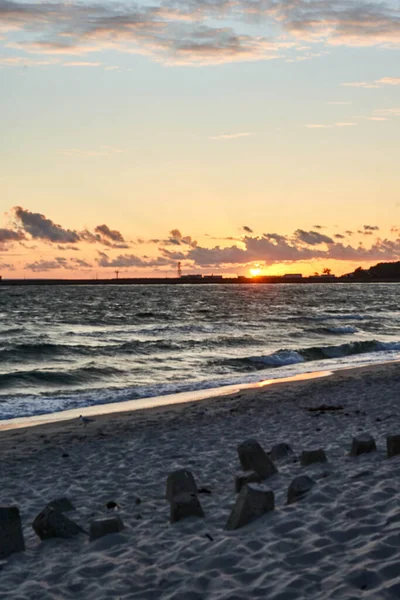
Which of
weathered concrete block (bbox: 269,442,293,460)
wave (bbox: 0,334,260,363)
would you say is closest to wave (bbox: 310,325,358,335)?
wave (bbox: 0,334,260,363)

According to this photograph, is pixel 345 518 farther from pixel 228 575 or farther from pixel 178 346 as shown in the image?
pixel 178 346

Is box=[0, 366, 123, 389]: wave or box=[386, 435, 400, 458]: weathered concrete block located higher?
box=[386, 435, 400, 458]: weathered concrete block

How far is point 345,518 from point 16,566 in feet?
9.49

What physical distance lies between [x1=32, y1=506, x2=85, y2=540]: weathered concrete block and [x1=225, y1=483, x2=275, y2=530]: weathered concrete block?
1.54 metres

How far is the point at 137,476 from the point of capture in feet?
29.5

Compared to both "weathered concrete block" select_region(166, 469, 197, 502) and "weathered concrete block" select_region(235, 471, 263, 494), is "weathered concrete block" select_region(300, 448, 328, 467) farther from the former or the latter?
"weathered concrete block" select_region(166, 469, 197, 502)

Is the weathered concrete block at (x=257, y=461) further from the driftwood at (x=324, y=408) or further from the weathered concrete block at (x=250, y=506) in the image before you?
the driftwood at (x=324, y=408)

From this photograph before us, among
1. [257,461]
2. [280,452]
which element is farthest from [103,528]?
[280,452]

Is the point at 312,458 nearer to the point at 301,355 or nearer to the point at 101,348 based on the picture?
the point at 301,355

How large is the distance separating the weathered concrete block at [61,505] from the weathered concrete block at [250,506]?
1.77 metres

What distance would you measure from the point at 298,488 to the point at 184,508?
113 centimetres

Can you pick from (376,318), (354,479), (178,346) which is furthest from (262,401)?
(376,318)

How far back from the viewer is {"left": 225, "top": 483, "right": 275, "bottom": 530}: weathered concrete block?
6.12m

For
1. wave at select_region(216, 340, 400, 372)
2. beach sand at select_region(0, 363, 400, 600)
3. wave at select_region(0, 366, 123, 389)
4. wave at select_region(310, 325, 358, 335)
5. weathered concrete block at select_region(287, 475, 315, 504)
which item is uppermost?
weathered concrete block at select_region(287, 475, 315, 504)
